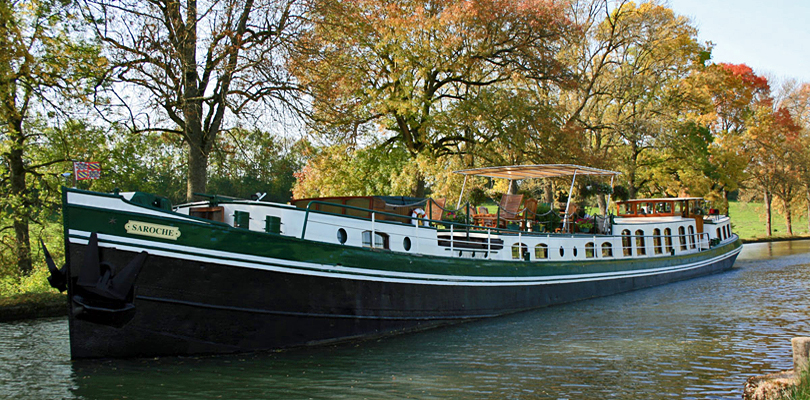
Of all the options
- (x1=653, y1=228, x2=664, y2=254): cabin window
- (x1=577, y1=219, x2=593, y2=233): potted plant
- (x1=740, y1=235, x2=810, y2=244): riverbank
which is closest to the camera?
(x1=577, y1=219, x2=593, y2=233): potted plant

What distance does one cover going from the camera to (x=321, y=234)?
37.9 ft

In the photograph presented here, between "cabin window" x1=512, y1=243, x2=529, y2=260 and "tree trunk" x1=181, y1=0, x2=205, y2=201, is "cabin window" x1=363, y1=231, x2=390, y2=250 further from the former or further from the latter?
"tree trunk" x1=181, y1=0, x2=205, y2=201

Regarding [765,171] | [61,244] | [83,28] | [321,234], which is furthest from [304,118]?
[765,171]

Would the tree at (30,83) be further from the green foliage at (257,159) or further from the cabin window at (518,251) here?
the cabin window at (518,251)

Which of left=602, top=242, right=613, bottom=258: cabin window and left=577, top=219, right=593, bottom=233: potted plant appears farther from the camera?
left=602, top=242, right=613, bottom=258: cabin window

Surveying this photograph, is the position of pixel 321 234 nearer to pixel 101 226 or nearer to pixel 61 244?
pixel 101 226

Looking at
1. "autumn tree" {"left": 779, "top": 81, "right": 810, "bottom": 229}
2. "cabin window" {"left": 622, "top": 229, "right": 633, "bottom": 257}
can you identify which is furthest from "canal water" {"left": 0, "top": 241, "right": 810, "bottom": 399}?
"autumn tree" {"left": 779, "top": 81, "right": 810, "bottom": 229}

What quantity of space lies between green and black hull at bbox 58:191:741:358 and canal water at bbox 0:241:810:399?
356 mm

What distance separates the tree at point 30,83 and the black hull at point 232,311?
23.9 ft

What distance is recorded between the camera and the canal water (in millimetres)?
8242

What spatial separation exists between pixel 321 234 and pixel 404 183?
13.9 meters

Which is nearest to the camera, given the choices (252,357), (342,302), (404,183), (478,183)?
(252,357)

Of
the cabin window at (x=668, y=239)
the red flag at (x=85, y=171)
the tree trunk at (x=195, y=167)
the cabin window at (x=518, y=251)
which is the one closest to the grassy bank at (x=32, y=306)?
the tree trunk at (x=195, y=167)

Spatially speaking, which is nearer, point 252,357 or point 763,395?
point 763,395
